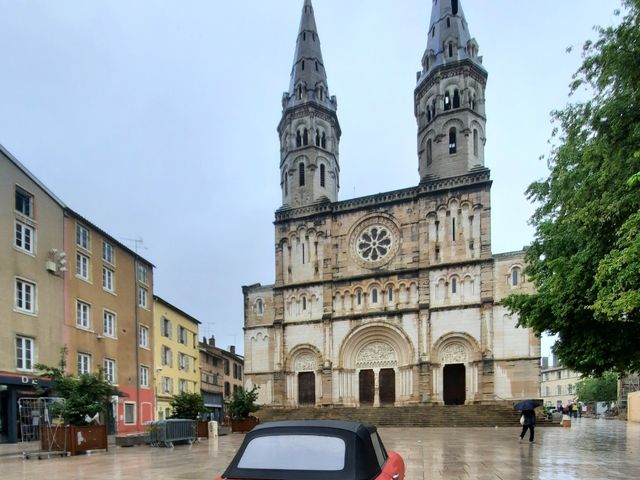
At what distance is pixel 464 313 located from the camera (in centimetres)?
4222

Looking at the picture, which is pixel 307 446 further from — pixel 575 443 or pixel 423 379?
pixel 423 379

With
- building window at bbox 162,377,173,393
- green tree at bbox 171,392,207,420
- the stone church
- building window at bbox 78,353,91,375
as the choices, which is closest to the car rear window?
green tree at bbox 171,392,207,420

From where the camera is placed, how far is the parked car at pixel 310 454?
5316mm

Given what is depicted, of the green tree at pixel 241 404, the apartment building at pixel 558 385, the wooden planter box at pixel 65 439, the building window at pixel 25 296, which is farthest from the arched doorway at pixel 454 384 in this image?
the apartment building at pixel 558 385

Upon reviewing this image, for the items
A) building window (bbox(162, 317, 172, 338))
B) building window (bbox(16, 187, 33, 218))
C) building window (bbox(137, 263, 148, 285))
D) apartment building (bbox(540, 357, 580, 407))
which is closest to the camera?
building window (bbox(16, 187, 33, 218))

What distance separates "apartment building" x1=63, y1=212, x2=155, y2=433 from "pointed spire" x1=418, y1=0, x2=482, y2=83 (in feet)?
101

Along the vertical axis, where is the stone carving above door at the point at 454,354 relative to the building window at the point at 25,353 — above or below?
below

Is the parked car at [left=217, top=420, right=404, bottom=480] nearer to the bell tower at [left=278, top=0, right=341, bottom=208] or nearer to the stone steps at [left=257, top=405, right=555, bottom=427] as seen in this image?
the stone steps at [left=257, top=405, right=555, bottom=427]

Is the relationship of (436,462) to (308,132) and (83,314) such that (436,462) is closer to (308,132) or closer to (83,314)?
(83,314)

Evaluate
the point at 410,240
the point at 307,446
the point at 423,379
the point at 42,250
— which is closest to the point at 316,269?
the point at 410,240

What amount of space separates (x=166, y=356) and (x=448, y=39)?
35.6 metres

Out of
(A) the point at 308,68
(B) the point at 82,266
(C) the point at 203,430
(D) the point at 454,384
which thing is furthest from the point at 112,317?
(A) the point at 308,68

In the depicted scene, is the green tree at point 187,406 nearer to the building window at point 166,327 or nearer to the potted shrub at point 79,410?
the potted shrub at point 79,410

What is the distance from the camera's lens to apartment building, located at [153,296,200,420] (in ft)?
124
